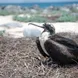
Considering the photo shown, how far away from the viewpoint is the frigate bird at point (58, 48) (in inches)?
183

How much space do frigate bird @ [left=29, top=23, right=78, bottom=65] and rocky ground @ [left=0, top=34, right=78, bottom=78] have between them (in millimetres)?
129

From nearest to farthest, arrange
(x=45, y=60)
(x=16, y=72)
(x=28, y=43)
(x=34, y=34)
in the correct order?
(x=16, y=72)
(x=45, y=60)
(x=28, y=43)
(x=34, y=34)

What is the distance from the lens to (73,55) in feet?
15.4

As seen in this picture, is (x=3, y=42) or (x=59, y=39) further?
(x=3, y=42)

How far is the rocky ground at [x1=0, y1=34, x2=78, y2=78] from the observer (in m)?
4.50

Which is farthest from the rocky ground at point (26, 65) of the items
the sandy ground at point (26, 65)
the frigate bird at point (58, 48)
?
the frigate bird at point (58, 48)

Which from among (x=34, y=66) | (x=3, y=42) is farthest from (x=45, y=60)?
(x=3, y=42)

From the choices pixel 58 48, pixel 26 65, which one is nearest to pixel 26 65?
pixel 26 65

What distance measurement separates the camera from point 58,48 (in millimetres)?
4672

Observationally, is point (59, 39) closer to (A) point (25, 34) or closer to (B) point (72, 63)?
(B) point (72, 63)

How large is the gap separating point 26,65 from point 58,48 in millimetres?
603

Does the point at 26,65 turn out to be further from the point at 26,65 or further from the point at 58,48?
the point at 58,48

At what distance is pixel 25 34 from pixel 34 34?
348 mm

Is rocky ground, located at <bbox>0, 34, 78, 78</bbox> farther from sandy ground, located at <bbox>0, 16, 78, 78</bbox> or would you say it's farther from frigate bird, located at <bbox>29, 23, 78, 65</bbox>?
frigate bird, located at <bbox>29, 23, 78, 65</bbox>
